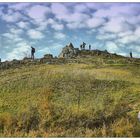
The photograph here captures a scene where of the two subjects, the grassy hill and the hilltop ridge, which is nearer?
the grassy hill

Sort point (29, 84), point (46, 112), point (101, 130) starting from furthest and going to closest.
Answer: point (29, 84) → point (46, 112) → point (101, 130)

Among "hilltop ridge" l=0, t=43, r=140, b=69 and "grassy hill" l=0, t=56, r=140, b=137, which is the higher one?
"hilltop ridge" l=0, t=43, r=140, b=69

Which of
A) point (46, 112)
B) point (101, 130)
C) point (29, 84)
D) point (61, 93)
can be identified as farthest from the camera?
point (29, 84)

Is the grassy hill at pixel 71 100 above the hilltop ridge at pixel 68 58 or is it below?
below

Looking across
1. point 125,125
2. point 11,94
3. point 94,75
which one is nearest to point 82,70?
point 94,75

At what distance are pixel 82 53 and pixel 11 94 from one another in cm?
720

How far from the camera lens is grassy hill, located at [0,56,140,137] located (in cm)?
1578

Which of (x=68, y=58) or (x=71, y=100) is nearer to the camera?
(x=71, y=100)

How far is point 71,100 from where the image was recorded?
59.1 feet

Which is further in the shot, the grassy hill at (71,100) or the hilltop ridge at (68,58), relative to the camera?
the hilltop ridge at (68,58)

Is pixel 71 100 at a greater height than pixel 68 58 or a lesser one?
lesser

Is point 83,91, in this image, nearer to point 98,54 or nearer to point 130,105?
point 130,105

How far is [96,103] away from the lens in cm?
1755

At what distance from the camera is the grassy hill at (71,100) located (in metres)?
15.8
